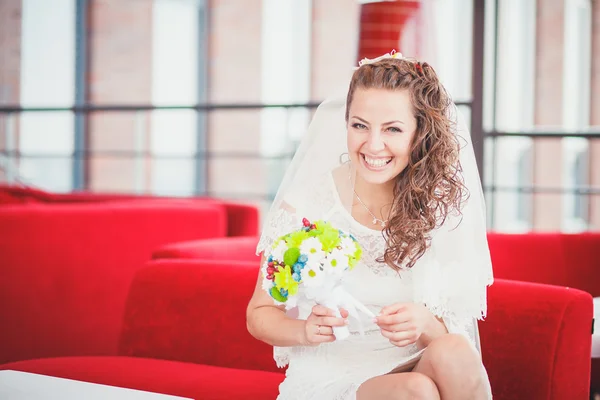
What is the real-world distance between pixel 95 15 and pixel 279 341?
7.75 meters

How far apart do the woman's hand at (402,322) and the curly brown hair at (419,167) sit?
0.17 metres

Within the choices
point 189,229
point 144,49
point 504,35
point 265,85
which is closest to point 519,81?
point 504,35

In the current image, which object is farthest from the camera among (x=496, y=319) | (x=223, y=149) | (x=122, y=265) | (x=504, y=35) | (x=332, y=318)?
(x=504, y=35)

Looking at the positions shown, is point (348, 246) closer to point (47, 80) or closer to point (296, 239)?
point (296, 239)

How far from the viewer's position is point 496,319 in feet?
6.97

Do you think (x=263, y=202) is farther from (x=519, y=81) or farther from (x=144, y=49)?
(x=519, y=81)

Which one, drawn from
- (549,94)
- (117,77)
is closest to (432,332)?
(117,77)

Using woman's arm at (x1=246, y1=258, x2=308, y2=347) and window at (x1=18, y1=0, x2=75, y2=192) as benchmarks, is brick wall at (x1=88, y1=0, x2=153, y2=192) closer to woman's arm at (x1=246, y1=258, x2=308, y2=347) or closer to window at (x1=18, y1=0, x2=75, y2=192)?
window at (x1=18, y1=0, x2=75, y2=192)

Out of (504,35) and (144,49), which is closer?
(144,49)

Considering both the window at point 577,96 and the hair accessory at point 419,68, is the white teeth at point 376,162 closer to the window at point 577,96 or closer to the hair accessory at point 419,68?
the hair accessory at point 419,68

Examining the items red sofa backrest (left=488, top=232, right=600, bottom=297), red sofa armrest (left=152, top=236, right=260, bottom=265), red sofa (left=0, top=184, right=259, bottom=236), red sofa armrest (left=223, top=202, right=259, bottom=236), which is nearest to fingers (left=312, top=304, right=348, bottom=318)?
Result: red sofa armrest (left=152, top=236, right=260, bottom=265)

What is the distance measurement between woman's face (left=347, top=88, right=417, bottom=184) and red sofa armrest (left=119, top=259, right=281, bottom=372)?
0.65 m

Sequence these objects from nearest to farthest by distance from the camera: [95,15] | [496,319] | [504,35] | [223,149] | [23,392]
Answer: [23,392] < [496,319] < [95,15] < [223,149] < [504,35]

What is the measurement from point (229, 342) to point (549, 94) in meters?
8.82
